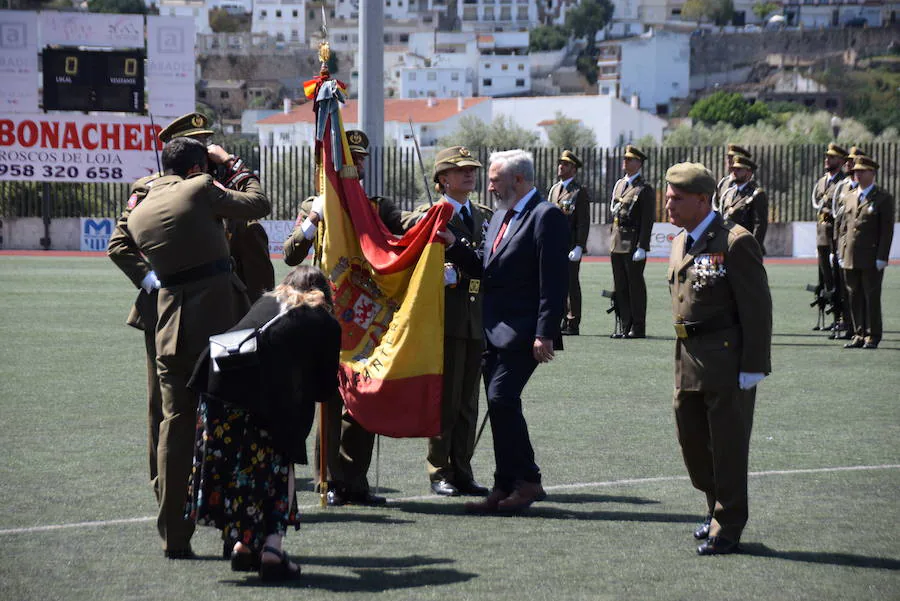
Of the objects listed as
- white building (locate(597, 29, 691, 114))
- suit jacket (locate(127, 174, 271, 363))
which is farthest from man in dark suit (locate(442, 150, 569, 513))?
white building (locate(597, 29, 691, 114))

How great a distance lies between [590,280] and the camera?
87.7 feet

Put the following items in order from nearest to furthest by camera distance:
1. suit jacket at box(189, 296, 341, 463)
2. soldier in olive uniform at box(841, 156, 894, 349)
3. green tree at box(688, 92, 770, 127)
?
1. suit jacket at box(189, 296, 341, 463)
2. soldier in olive uniform at box(841, 156, 894, 349)
3. green tree at box(688, 92, 770, 127)

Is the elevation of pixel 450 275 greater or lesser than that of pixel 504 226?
lesser

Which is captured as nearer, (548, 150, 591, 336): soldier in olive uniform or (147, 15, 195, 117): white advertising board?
(548, 150, 591, 336): soldier in olive uniform

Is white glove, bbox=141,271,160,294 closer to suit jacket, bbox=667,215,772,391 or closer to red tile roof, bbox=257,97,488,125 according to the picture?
suit jacket, bbox=667,215,772,391

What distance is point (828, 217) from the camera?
1703cm

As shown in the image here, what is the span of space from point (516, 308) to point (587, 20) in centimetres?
18728

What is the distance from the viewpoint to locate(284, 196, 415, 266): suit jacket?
8.12 metres

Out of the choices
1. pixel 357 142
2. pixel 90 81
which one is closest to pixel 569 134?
pixel 90 81

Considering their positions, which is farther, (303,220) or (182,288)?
(303,220)

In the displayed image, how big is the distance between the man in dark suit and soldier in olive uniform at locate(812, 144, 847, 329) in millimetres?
9919

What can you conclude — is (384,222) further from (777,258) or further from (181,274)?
(777,258)

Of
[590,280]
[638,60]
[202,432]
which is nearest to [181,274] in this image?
[202,432]

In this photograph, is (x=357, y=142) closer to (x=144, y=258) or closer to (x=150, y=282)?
(x=144, y=258)
